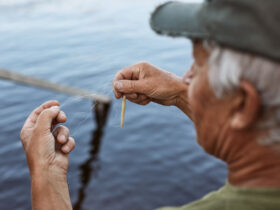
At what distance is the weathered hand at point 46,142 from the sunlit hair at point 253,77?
1.30 metres

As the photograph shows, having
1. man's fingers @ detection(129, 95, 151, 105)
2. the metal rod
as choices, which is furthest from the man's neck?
the metal rod

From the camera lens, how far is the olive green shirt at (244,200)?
1.27 meters

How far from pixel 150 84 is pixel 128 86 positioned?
21 centimetres

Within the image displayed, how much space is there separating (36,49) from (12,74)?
6131mm

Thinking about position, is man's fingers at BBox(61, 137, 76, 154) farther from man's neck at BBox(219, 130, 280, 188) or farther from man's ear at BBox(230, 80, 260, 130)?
man's ear at BBox(230, 80, 260, 130)

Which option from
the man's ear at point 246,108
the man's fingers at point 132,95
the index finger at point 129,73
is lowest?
the man's fingers at point 132,95

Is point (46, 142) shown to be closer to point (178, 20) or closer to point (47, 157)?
point (47, 157)

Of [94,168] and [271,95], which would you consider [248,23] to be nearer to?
[271,95]

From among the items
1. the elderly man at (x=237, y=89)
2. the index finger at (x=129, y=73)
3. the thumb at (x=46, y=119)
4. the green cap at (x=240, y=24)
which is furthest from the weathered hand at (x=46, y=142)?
the green cap at (x=240, y=24)

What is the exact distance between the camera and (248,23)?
114 cm

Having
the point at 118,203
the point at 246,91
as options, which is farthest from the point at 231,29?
the point at 118,203

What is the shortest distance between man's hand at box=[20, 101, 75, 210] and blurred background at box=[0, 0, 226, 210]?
56 centimetres

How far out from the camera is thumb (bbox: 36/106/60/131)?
2150 millimetres

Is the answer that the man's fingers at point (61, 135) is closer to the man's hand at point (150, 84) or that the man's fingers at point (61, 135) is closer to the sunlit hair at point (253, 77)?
the man's hand at point (150, 84)
